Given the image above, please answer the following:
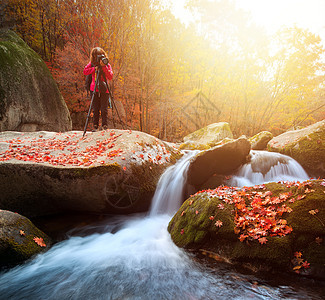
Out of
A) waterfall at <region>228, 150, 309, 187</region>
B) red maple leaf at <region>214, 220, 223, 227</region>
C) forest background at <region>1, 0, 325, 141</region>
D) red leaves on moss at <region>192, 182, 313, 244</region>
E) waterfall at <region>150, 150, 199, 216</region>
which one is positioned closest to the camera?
red leaves on moss at <region>192, 182, 313, 244</region>

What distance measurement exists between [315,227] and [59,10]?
1835cm

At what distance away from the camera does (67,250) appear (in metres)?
3.65

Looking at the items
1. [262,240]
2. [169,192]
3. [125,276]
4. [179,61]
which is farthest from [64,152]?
[179,61]

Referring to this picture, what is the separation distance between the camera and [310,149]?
706 centimetres

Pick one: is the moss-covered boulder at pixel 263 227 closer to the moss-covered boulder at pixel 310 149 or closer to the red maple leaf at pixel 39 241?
the red maple leaf at pixel 39 241

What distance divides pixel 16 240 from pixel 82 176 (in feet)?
5.53

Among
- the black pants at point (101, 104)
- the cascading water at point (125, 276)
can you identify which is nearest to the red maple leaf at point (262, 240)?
the cascading water at point (125, 276)

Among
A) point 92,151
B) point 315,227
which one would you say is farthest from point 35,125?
point 315,227

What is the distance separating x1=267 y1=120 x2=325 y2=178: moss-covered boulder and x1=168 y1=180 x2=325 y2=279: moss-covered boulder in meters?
5.02

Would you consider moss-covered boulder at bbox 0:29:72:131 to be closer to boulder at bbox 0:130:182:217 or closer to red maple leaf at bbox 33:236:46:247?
boulder at bbox 0:130:182:217

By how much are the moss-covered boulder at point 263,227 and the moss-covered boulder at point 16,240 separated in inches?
104

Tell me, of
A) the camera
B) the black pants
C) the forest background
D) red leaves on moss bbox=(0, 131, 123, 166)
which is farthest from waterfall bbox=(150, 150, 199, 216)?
the forest background

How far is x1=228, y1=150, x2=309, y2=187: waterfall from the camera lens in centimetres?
662

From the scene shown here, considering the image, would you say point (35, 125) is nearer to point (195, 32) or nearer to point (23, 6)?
point (23, 6)
